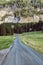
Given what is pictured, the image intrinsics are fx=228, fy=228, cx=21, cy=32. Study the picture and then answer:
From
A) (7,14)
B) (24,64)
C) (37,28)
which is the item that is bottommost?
(24,64)

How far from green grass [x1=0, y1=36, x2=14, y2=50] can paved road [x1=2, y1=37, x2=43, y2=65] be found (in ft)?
0.65

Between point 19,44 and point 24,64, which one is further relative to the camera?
point 19,44

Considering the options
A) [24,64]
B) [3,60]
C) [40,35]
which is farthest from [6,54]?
[40,35]

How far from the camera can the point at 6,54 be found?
8.28m

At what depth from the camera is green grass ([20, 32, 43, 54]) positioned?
331 inches

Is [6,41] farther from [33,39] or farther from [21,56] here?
[33,39]

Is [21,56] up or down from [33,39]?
down

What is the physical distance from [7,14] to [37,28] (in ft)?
4.33

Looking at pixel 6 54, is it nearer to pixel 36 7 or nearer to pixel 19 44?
pixel 19 44

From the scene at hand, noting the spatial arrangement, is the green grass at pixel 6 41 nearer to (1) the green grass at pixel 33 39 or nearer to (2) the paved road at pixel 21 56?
(2) the paved road at pixel 21 56

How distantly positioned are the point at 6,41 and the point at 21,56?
2.90ft

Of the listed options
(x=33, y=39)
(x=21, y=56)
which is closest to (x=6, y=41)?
(x=21, y=56)

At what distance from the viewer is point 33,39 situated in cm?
870

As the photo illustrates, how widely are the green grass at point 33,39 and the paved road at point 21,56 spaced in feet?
0.58
